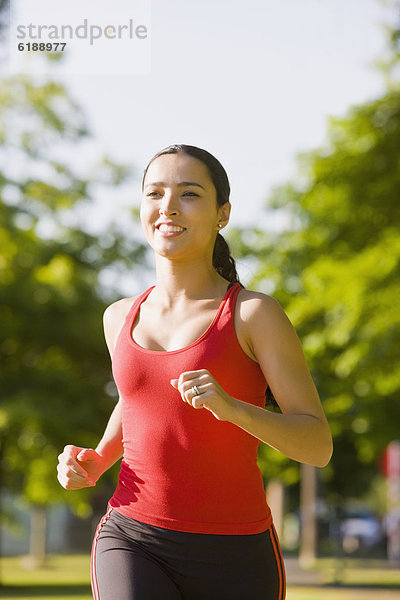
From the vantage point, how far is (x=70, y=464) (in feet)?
9.69

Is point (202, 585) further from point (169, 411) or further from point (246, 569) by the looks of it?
point (169, 411)

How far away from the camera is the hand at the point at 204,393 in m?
2.43

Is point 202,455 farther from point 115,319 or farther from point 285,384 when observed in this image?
point 115,319

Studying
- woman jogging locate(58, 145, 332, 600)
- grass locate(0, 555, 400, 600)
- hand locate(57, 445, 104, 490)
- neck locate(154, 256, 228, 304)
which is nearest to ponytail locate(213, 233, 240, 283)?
neck locate(154, 256, 228, 304)

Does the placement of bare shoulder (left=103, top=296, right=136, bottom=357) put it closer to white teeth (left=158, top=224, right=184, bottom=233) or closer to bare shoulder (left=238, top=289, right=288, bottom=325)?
white teeth (left=158, top=224, right=184, bottom=233)

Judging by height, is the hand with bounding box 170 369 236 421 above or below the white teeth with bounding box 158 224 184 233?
below

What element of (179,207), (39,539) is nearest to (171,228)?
(179,207)

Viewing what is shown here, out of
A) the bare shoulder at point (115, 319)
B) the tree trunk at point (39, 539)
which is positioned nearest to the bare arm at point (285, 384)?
the bare shoulder at point (115, 319)

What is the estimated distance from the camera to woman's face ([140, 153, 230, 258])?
3.00 meters

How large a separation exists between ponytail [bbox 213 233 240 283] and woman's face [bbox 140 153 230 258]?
0.22 m

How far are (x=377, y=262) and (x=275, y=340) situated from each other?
10271 mm

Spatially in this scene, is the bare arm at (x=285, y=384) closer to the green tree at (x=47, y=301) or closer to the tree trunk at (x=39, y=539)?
the green tree at (x=47, y=301)

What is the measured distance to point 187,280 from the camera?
307 cm

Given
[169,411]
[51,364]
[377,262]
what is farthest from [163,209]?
[51,364]
